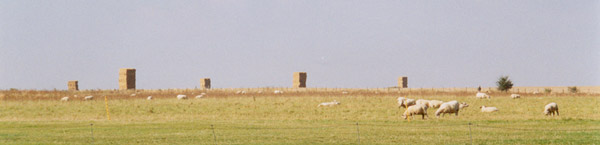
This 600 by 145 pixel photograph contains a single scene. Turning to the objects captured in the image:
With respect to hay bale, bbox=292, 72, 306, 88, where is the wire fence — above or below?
below

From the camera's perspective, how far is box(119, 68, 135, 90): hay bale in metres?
85.2

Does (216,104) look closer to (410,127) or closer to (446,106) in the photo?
(446,106)

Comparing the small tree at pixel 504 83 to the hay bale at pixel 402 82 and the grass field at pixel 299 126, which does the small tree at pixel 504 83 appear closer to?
the hay bale at pixel 402 82

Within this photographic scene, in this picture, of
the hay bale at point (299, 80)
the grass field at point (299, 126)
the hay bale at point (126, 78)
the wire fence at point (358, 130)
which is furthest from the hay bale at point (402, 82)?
the wire fence at point (358, 130)

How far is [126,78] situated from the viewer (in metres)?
85.1

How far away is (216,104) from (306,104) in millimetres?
7121

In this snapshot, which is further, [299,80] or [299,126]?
[299,80]

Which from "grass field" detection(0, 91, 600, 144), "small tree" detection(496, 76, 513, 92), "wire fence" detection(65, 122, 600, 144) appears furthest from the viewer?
"small tree" detection(496, 76, 513, 92)

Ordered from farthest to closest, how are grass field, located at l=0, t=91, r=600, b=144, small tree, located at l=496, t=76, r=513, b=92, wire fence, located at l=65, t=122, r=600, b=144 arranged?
small tree, located at l=496, t=76, r=513, b=92 < wire fence, located at l=65, t=122, r=600, b=144 < grass field, located at l=0, t=91, r=600, b=144

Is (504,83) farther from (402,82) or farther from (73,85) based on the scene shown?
(73,85)

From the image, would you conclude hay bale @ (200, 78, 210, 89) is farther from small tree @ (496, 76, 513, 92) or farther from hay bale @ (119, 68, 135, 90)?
small tree @ (496, 76, 513, 92)

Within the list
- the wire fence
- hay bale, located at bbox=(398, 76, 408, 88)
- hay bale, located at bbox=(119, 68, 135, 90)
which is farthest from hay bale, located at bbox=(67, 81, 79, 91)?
the wire fence

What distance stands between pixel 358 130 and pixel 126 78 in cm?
6505

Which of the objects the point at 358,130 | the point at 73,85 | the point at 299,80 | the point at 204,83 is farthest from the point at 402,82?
the point at 358,130
